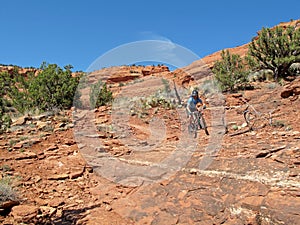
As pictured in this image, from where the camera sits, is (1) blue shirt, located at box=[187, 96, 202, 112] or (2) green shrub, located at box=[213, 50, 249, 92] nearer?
(1) blue shirt, located at box=[187, 96, 202, 112]

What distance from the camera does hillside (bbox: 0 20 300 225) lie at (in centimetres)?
346

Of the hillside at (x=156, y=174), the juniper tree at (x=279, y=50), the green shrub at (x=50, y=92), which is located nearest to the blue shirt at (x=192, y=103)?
the hillside at (x=156, y=174)

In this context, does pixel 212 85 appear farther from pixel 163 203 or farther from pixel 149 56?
pixel 163 203

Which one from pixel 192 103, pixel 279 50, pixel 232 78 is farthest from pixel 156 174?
pixel 279 50

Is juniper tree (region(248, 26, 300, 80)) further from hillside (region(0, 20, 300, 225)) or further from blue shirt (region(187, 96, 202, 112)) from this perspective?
blue shirt (region(187, 96, 202, 112))

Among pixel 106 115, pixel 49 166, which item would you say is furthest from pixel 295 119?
pixel 106 115

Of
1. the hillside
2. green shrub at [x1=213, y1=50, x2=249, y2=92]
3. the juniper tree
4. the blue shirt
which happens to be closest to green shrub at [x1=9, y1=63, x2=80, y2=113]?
the hillside

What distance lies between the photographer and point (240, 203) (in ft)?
11.1

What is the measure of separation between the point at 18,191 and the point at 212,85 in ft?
46.7

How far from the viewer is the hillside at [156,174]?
11.4 feet

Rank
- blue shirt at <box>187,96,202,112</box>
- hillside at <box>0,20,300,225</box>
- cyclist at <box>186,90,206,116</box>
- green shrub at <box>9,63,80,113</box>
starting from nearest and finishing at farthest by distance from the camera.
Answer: hillside at <box>0,20,300,225</box> < cyclist at <box>186,90,206,116</box> < blue shirt at <box>187,96,202,112</box> < green shrub at <box>9,63,80,113</box>

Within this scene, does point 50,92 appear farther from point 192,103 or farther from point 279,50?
point 279,50

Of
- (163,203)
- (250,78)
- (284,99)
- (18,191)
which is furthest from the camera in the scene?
(250,78)

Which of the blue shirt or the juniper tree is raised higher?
the juniper tree
